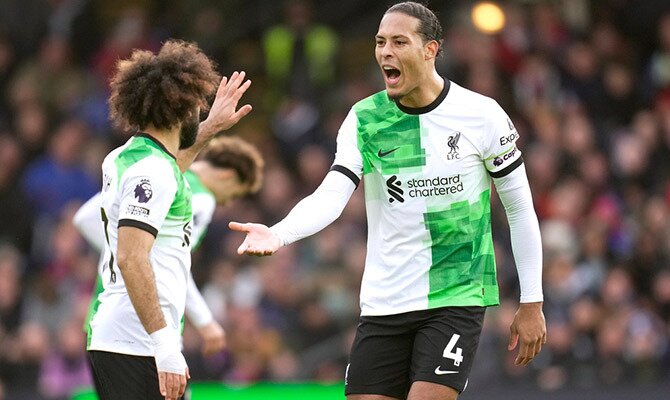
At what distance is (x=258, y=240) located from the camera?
6.23m

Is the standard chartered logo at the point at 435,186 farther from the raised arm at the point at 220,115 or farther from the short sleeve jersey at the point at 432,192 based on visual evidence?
the raised arm at the point at 220,115

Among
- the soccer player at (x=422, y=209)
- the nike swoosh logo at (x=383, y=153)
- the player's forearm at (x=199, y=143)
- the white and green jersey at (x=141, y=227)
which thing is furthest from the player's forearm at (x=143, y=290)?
the nike swoosh logo at (x=383, y=153)

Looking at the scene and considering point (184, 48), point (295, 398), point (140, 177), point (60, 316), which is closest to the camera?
point (140, 177)

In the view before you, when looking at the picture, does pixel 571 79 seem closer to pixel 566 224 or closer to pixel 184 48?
pixel 566 224

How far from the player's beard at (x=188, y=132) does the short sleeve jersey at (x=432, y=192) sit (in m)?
0.76

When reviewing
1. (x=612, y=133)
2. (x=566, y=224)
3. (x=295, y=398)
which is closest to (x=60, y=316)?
(x=295, y=398)

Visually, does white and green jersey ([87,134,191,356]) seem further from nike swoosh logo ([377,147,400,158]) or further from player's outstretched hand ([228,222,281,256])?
nike swoosh logo ([377,147,400,158])

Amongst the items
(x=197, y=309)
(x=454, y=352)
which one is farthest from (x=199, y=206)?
(x=454, y=352)

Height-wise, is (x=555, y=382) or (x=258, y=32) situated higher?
(x=258, y=32)

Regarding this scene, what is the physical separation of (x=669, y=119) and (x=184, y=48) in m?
8.85

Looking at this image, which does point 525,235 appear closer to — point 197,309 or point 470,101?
point 470,101

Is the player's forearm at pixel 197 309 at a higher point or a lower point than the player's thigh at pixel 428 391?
higher

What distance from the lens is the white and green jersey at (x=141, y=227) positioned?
603cm

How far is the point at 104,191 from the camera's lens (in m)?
6.27
